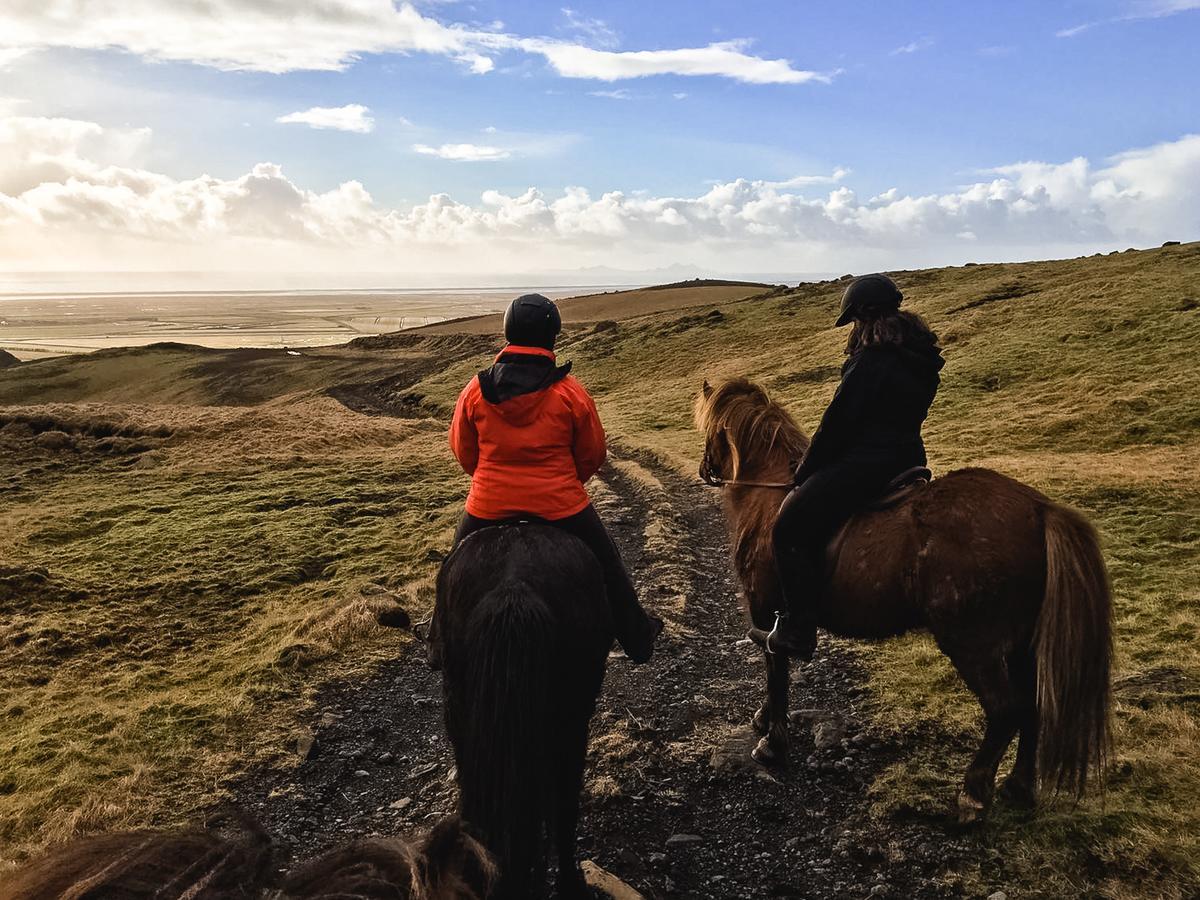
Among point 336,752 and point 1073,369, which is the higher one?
point 1073,369

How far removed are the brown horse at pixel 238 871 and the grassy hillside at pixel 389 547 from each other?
14.3ft

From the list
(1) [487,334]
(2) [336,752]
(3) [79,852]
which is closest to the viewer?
(3) [79,852]

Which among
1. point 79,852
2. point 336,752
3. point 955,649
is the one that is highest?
point 79,852

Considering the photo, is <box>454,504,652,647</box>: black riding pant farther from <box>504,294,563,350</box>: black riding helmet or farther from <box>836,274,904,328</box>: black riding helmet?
<box>836,274,904,328</box>: black riding helmet

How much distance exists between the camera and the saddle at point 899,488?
5566 mm

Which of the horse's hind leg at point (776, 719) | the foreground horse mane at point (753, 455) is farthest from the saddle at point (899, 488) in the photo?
the horse's hind leg at point (776, 719)

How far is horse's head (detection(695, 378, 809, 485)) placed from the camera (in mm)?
6641

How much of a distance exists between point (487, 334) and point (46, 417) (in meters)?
35.1

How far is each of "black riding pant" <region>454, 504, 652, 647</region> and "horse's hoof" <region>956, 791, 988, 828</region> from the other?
2.55 meters

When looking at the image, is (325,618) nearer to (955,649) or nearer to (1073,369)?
(955,649)

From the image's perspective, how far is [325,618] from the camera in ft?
34.4

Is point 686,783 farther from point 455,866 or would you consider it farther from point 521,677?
point 455,866

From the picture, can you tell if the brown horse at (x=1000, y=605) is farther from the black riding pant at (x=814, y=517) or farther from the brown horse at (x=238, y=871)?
the brown horse at (x=238, y=871)

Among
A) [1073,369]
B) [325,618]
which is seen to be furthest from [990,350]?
[325,618]
